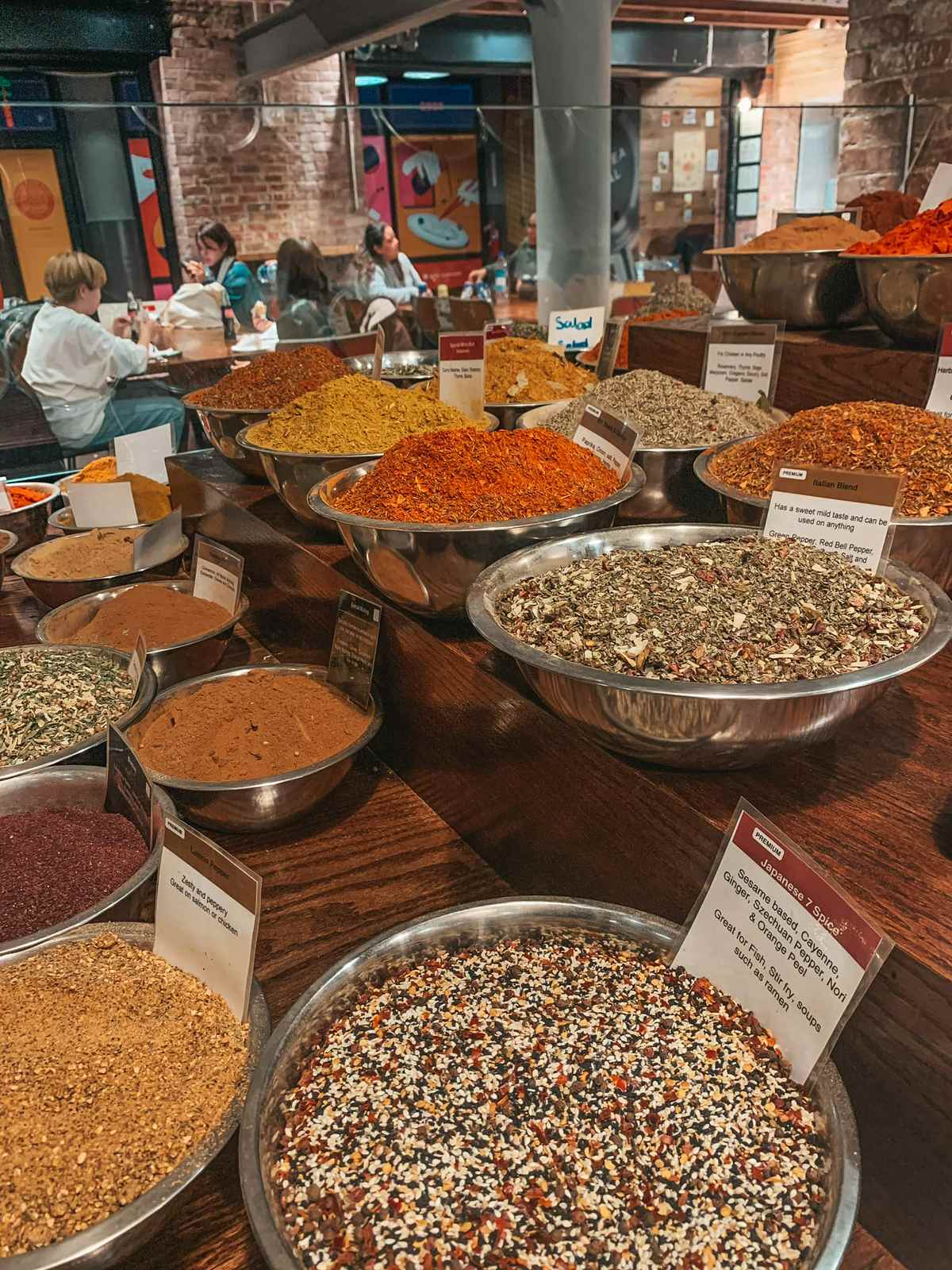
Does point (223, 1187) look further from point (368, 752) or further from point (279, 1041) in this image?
point (368, 752)

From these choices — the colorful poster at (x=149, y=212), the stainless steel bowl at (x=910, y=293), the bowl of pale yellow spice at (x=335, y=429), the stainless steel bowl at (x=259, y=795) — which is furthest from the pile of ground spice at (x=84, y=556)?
the colorful poster at (x=149, y=212)

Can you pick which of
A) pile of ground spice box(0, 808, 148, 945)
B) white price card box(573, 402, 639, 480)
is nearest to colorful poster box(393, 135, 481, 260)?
white price card box(573, 402, 639, 480)

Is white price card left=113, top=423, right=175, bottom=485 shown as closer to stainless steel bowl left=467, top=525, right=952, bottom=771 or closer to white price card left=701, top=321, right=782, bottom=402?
white price card left=701, top=321, right=782, bottom=402

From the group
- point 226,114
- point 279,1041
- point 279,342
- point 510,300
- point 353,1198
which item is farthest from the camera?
point 510,300

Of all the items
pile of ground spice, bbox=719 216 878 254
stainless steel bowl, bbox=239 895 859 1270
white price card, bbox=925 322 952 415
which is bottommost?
stainless steel bowl, bbox=239 895 859 1270

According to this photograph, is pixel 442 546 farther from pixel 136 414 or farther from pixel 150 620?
pixel 136 414

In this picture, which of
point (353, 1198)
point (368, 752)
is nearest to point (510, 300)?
point (368, 752)

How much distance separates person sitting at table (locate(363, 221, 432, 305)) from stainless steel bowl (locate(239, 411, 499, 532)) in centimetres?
310

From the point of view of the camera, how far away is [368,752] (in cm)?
164

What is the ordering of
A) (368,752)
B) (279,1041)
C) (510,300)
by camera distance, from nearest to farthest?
(279,1041) → (368,752) → (510,300)

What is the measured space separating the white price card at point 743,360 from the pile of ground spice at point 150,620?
1.11 m

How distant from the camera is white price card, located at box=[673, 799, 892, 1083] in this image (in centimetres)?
77

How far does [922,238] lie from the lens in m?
1.69

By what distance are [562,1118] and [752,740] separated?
379 millimetres
